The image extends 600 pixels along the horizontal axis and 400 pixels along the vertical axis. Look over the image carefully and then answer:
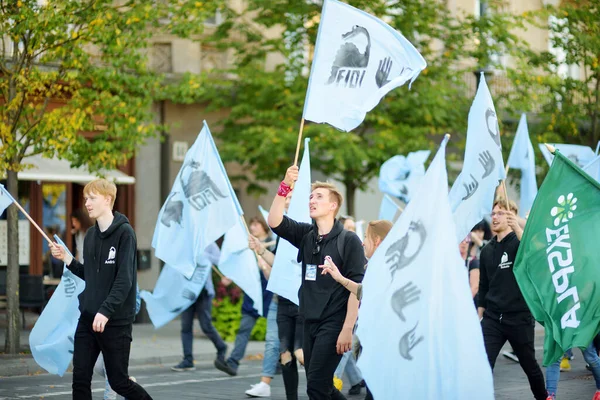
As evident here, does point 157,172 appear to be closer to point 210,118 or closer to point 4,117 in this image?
point 210,118

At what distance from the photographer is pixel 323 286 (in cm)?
768

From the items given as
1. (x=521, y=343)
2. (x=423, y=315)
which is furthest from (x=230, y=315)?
(x=423, y=315)

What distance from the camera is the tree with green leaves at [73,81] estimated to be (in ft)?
46.1

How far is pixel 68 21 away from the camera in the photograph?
46.2ft

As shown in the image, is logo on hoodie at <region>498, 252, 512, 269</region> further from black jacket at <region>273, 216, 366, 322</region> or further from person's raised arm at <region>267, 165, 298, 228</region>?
person's raised arm at <region>267, 165, 298, 228</region>

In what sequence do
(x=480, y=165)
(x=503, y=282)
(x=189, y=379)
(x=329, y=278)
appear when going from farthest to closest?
(x=189, y=379)
(x=480, y=165)
(x=503, y=282)
(x=329, y=278)

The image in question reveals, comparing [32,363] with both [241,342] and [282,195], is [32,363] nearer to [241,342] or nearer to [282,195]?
[241,342]

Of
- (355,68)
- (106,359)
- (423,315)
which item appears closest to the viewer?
(423,315)

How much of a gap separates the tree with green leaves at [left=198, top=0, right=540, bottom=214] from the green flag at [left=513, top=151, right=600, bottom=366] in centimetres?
1175

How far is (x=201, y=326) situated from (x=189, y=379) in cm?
137

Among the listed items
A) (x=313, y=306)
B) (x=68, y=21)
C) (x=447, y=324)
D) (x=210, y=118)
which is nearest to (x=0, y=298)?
(x=68, y=21)

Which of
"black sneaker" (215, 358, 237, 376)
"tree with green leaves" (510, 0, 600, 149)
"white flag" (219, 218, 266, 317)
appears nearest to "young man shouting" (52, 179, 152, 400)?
"white flag" (219, 218, 266, 317)

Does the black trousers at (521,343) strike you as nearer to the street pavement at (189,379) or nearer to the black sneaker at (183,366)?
the street pavement at (189,379)

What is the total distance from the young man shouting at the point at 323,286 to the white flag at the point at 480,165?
10.8ft
